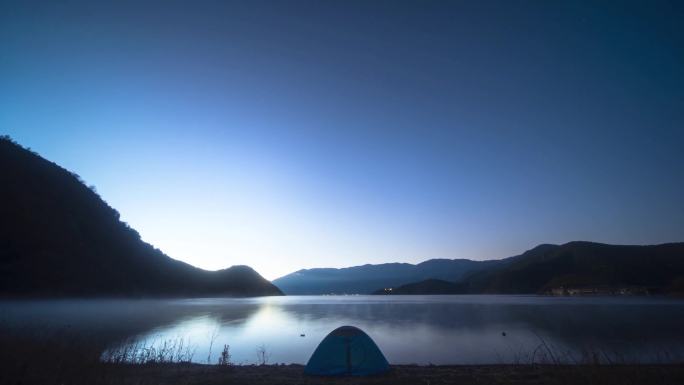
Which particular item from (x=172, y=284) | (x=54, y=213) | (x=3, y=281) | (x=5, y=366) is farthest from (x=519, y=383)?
(x=172, y=284)

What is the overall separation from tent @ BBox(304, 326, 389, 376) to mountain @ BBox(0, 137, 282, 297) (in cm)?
7275

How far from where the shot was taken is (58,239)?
7425cm

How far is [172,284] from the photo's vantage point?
134m

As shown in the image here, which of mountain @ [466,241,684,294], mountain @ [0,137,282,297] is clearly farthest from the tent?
mountain @ [466,241,684,294]

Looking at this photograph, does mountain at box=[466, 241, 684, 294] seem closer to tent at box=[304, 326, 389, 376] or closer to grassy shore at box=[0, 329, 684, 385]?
grassy shore at box=[0, 329, 684, 385]

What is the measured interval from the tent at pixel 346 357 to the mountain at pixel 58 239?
7275 centimetres

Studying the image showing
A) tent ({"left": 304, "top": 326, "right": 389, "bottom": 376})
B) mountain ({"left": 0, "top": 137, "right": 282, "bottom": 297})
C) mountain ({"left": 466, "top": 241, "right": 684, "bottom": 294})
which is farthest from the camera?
mountain ({"left": 466, "top": 241, "right": 684, "bottom": 294})

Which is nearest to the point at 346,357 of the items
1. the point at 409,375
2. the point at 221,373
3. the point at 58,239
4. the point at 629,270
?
the point at 409,375

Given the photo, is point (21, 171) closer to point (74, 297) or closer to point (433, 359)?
point (74, 297)

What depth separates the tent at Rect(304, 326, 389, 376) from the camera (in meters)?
14.6

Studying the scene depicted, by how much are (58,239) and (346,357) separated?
3212 inches

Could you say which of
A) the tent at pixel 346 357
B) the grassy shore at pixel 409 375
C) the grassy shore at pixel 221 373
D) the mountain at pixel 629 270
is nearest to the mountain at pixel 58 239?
the grassy shore at pixel 221 373

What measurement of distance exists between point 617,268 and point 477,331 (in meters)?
174

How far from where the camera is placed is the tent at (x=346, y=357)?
14594 mm
